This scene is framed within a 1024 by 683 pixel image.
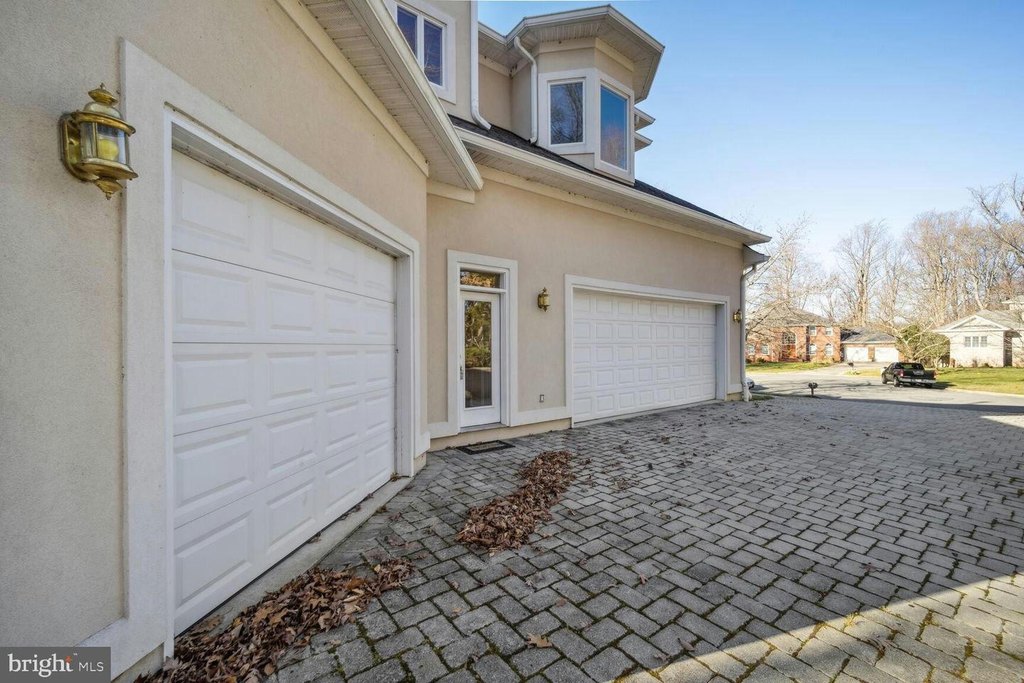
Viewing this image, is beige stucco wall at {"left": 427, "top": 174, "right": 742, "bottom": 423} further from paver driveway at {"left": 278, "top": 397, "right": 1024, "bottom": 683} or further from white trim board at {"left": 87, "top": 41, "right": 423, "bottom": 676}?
white trim board at {"left": 87, "top": 41, "right": 423, "bottom": 676}

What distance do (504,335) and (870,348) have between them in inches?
1673

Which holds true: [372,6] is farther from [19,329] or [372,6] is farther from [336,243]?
[19,329]

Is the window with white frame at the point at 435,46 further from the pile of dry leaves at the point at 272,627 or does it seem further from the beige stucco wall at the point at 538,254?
the pile of dry leaves at the point at 272,627

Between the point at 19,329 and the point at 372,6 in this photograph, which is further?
the point at 372,6

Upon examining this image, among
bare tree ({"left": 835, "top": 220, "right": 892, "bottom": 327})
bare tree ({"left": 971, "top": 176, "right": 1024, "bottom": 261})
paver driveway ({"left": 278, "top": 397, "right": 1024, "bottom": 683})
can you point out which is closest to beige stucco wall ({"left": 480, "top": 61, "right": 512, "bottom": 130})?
paver driveway ({"left": 278, "top": 397, "right": 1024, "bottom": 683})

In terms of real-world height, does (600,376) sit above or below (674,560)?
above

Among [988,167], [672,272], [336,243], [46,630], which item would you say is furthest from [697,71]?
[988,167]

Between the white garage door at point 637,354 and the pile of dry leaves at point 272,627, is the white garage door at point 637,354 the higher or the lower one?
the higher one

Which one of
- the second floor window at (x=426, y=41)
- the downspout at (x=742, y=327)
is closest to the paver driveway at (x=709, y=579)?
the downspout at (x=742, y=327)

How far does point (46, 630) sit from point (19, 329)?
1040 mm

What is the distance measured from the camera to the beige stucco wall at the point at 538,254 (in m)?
5.64

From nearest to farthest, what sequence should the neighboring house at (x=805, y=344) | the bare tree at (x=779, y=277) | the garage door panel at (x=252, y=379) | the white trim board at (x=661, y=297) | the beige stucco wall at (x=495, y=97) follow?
the garage door panel at (x=252, y=379) < the white trim board at (x=661, y=297) < the beige stucco wall at (x=495, y=97) < the bare tree at (x=779, y=277) < the neighboring house at (x=805, y=344)

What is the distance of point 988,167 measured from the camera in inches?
751

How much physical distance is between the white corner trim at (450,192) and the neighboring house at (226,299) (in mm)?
31
